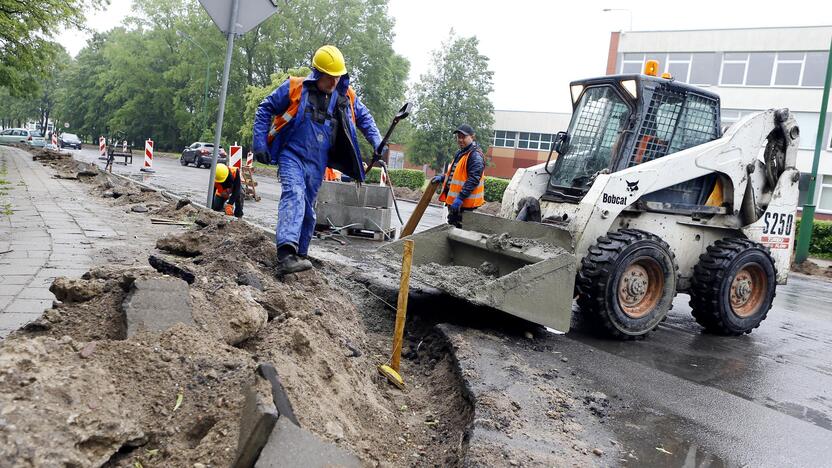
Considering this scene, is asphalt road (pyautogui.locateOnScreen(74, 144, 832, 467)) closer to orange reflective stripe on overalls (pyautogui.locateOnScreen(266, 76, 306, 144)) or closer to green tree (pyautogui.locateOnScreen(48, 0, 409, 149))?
orange reflective stripe on overalls (pyautogui.locateOnScreen(266, 76, 306, 144))

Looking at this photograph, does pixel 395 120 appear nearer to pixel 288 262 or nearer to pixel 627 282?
pixel 288 262

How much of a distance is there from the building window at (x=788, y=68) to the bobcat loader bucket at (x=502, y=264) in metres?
35.9

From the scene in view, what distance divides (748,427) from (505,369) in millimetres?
1519

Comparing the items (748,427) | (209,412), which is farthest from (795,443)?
(209,412)

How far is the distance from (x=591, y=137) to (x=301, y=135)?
311 centimetres

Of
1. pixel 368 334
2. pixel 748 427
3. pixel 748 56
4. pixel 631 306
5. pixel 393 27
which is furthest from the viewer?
pixel 393 27

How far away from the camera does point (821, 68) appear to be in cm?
3347

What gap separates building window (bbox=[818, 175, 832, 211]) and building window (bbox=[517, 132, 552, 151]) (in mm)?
23050

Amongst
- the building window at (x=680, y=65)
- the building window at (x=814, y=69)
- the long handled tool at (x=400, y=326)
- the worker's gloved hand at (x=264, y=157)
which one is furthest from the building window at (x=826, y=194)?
the long handled tool at (x=400, y=326)

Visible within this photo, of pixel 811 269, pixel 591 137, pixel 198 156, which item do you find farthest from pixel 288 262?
pixel 198 156

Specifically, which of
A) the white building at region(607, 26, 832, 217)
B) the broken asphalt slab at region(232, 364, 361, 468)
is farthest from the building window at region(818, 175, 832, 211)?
the broken asphalt slab at region(232, 364, 361, 468)

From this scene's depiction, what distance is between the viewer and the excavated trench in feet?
6.89

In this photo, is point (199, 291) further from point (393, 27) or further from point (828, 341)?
point (393, 27)

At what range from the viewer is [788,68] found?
35.0m
